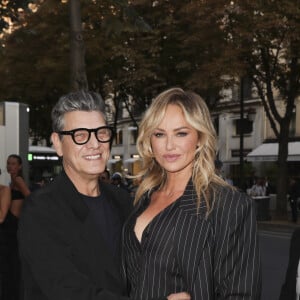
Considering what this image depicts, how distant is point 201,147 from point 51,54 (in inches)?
804

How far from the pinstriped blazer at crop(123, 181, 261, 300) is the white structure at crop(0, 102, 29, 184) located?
7.76 metres

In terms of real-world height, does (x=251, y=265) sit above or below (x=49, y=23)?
below

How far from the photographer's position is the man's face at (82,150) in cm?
248

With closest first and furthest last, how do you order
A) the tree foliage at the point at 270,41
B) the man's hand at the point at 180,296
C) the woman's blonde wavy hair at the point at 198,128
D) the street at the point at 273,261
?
the man's hand at the point at 180,296 → the woman's blonde wavy hair at the point at 198,128 → the street at the point at 273,261 → the tree foliage at the point at 270,41

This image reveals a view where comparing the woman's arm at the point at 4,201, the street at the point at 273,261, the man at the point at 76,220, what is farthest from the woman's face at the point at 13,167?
the man at the point at 76,220

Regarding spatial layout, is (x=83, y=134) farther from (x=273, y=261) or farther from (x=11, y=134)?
(x=273, y=261)

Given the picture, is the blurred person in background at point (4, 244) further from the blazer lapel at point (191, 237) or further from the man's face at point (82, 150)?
the blazer lapel at point (191, 237)

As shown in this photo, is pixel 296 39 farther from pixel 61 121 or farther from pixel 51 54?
pixel 61 121

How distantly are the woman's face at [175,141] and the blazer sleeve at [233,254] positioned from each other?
34 centimetres

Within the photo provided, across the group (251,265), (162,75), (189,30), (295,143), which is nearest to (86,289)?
(251,265)

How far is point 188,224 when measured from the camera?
2.36 meters

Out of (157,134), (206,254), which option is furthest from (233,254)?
(157,134)

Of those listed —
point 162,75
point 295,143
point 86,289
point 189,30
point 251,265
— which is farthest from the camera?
point 295,143

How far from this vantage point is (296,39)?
650 inches
